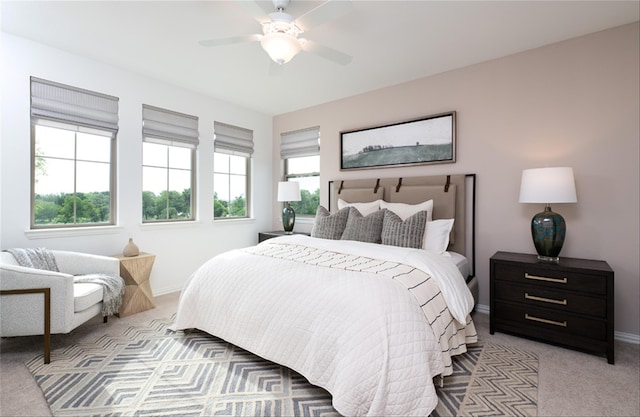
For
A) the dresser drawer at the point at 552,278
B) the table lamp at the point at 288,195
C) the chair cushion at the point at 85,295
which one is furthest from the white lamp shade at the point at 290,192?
the dresser drawer at the point at 552,278

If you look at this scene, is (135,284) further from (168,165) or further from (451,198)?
(451,198)

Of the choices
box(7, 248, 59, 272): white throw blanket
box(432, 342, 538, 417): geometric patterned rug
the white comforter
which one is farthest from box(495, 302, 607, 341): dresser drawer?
box(7, 248, 59, 272): white throw blanket

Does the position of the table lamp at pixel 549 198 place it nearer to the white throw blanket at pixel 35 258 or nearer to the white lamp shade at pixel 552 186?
the white lamp shade at pixel 552 186

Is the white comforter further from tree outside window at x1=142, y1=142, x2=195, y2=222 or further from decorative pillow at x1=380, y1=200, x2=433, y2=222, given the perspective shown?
tree outside window at x1=142, y1=142, x2=195, y2=222

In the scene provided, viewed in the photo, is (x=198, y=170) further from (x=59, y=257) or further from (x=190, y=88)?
(x=59, y=257)

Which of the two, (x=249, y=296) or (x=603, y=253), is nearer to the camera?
(x=249, y=296)

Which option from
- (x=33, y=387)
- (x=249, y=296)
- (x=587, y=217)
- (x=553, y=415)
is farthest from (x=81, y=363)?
(x=587, y=217)

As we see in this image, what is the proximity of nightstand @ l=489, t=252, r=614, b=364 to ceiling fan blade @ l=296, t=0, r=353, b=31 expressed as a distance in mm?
2330

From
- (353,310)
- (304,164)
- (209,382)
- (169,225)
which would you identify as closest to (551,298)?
A: (353,310)

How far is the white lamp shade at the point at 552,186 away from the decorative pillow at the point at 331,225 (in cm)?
175

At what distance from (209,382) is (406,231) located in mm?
2003

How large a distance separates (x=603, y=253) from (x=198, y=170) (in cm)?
448

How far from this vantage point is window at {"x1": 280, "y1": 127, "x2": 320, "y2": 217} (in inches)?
188

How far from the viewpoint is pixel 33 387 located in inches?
75.2
